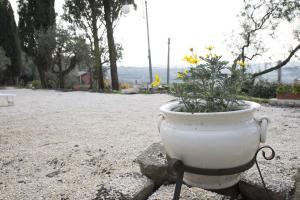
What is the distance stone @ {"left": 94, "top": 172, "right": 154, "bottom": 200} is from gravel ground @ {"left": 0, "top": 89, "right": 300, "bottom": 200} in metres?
0.12

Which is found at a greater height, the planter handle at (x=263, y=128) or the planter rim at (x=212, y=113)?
the planter rim at (x=212, y=113)

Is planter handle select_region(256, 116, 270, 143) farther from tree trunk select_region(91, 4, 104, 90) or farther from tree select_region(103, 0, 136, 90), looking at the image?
tree trunk select_region(91, 4, 104, 90)

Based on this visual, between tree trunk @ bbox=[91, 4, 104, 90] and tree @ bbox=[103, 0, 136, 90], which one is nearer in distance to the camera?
tree @ bbox=[103, 0, 136, 90]

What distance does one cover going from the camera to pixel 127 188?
5.41ft

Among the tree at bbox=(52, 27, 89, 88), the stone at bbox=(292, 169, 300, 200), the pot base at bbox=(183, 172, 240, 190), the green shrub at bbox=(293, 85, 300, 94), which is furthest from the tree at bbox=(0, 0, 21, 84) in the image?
the pot base at bbox=(183, 172, 240, 190)

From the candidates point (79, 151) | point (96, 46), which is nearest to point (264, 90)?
point (96, 46)

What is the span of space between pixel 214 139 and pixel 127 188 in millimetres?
770

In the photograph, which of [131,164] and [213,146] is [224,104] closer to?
[213,146]

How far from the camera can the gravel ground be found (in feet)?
6.00

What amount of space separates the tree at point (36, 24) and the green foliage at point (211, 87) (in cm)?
1252

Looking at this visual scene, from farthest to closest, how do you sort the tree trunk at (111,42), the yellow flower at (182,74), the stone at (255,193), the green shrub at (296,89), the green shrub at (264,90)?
the tree trunk at (111,42), the green shrub at (264,90), the green shrub at (296,89), the stone at (255,193), the yellow flower at (182,74)

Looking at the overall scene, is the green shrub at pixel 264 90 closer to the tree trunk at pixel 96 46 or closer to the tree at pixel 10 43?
the tree trunk at pixel 96 46

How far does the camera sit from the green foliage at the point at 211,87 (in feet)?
4.09

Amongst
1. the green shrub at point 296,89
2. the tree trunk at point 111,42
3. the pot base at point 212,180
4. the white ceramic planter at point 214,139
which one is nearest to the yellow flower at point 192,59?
the white ceramic planter at point 214,139
